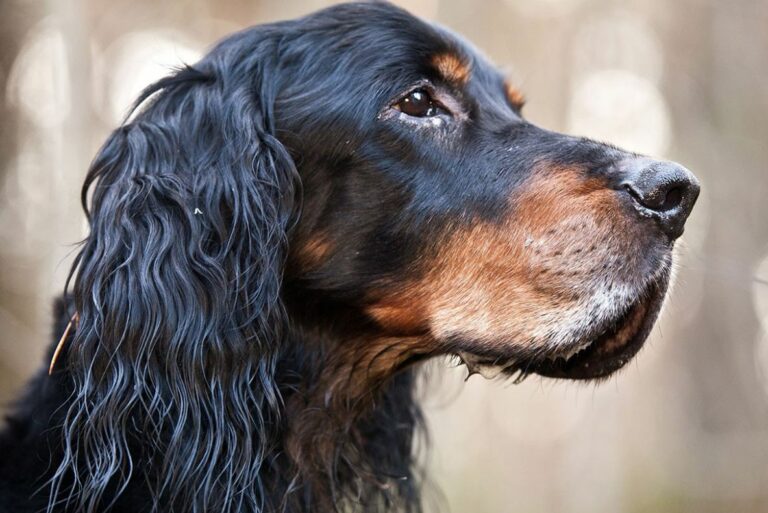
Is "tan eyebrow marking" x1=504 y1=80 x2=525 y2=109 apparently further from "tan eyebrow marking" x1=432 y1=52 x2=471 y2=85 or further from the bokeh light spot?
the bokeh light spot

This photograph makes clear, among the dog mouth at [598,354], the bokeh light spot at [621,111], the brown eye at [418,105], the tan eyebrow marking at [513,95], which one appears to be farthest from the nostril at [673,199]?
the bokeh light spot at [621,111]

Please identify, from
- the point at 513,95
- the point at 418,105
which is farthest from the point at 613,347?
the point at 513,95

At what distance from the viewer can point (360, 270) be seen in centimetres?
248

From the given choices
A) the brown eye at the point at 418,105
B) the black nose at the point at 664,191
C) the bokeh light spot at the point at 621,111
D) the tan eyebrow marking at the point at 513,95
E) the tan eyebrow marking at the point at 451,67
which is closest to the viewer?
the black nose at the point at 664,191

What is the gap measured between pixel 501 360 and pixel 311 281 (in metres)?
0.58

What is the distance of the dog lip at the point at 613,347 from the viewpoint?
2332 mm

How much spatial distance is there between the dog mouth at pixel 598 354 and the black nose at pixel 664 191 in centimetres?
17

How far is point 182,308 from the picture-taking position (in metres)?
2.33

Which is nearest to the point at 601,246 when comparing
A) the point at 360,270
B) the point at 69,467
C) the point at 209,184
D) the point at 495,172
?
the point at 495,172

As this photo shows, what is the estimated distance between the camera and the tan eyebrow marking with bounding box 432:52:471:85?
2.69 m

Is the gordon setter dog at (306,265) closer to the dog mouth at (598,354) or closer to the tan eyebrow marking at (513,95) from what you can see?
the dog mouth at (598,354)

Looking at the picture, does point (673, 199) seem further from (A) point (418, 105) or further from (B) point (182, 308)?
(B) point (182, 308)

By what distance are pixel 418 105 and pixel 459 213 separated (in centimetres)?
38

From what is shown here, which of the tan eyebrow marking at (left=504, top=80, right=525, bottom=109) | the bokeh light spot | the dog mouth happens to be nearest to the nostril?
the dog mouth
